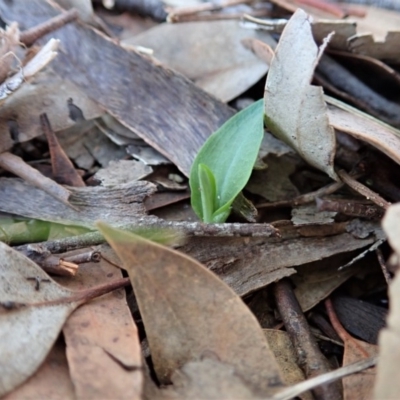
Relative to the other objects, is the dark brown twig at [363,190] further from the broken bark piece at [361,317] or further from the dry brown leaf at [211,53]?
the dry brown leaf at [211,53]

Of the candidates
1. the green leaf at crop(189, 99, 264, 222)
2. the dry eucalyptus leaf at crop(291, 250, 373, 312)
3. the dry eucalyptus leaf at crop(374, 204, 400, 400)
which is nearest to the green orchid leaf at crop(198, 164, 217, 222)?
the green leaf at crop(189, 99, 264, 222)

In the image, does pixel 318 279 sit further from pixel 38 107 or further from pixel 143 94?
pixel 38 107

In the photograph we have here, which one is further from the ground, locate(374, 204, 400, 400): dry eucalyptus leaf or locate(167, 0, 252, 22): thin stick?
locate(167, 0, 252, 22): thin stick

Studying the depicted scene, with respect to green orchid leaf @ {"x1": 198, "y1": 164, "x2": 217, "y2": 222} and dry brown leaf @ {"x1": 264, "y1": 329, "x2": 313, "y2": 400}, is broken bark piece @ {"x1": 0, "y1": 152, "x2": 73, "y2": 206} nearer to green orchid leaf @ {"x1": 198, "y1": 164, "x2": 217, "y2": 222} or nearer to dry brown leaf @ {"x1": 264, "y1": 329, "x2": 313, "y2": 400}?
green orchid leaf @ {"x1": 198, "y1": 164, "x2": 217, "y2": 222}

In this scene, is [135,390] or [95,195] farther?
[95,195]

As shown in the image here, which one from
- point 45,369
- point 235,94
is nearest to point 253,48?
point 235,94

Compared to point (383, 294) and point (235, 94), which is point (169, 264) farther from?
point (235, 94)
